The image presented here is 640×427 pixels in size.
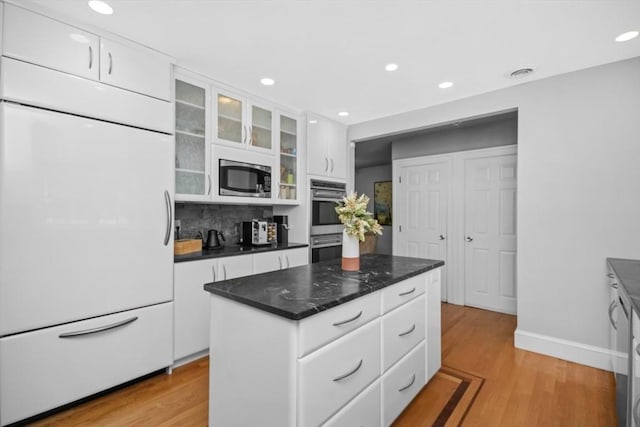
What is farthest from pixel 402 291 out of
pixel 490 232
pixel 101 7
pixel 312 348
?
pixel 490 232

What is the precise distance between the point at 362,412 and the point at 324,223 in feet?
8.37

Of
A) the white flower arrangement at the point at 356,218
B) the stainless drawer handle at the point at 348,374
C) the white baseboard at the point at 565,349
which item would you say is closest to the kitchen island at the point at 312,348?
the stainless drawer handle at the point at 348,374

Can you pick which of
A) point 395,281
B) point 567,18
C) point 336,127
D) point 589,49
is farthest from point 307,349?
point 336,127

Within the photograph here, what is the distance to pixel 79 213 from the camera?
76.0 inches

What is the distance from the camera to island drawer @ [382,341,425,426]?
1.69 meters

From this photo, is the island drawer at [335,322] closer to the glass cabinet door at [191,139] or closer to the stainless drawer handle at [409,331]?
the stainless drawer handle at [409,331]

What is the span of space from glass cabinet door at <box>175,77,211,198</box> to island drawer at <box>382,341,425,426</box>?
2140 mm

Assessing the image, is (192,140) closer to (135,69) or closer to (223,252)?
(135,69)

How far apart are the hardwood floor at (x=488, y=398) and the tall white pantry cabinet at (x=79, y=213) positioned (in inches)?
5.6

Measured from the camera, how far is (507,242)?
153 inches

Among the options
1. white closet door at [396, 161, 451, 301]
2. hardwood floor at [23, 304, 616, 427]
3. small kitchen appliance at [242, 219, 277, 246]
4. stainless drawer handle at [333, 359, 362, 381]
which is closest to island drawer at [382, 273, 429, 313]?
stainless drawer handle at [333, 359, 362, 381]

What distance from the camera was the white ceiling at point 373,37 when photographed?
6.00 feet

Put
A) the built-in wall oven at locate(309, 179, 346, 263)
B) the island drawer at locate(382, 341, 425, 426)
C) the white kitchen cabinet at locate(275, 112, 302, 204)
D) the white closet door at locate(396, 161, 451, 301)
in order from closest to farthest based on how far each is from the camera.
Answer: the island drawer at locate(382, 341, 425, 426), the white kitchen cabinet at locate(275, 112, 302, 204), the built-in wall oven at locate(309, 179, 346, 263), the white closet door at locate(396, 161, 451, 301)

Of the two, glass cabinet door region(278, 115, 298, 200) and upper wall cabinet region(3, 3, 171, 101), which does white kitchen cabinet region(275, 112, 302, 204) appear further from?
upper wall cabinet region(3, 3, 171, 101)
